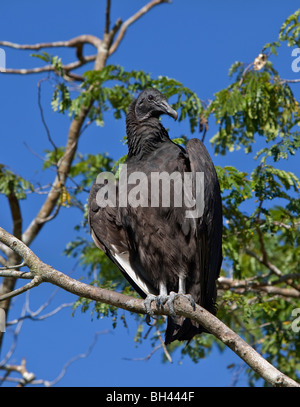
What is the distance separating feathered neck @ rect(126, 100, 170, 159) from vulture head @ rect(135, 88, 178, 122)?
0.18 feet

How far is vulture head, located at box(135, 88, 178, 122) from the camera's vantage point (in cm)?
537

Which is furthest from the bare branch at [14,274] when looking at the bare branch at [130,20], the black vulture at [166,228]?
the bare branch at [130,20]

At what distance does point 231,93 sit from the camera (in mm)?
6273

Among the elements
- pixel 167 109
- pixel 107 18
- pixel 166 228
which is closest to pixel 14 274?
pixel 166 228

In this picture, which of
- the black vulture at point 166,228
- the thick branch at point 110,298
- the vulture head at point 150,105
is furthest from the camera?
the vulture head at point 150,105

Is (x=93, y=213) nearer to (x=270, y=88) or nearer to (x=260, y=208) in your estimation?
(x=260, y=208)

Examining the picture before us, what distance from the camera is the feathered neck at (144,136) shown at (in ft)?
16.6

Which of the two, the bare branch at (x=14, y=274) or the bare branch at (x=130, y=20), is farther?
the bare branch at (x=130, y=20)

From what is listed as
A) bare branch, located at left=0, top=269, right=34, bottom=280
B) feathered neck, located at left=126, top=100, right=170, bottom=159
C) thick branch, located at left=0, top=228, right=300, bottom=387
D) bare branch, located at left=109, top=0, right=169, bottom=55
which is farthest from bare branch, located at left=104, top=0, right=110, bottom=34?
bare branch, located at left=0, top=269, right=34, bottom=280

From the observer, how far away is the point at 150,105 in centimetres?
545

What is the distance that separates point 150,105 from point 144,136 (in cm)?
45

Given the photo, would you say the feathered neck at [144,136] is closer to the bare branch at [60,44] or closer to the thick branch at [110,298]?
the thick branch at [110,298]

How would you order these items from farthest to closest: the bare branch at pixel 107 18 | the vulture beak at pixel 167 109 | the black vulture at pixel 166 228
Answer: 1. the bare branch at pixel 107 18
2. the vulture beak at pixel 167 109
3. the black vulture at pixel 166 228
